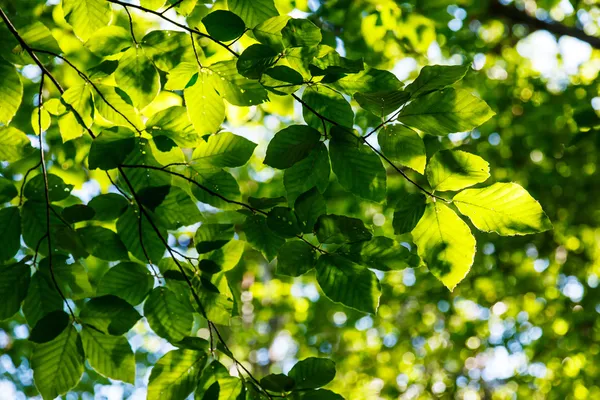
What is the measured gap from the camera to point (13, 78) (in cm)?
124

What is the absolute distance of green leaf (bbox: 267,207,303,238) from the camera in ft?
3.59

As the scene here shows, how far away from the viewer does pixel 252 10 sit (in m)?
1.11

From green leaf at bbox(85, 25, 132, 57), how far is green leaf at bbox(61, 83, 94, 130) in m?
0.09

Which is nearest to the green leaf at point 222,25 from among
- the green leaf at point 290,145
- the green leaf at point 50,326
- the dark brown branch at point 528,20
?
the green leaf at point 290,145

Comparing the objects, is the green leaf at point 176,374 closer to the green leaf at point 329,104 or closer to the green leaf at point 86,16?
the green leaf at point 329,104

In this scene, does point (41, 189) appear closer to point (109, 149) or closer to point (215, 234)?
point (109, 149)

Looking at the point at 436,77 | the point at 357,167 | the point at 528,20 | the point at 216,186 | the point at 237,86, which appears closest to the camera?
the point at 436,77

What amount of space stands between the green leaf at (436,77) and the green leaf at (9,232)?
38.7 inches

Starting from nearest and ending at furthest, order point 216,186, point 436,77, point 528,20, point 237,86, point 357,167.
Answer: point 436,77
point 357,167
point 237,86
point 216,186
point 528,20

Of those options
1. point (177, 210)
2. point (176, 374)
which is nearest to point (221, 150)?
point (177, 210)

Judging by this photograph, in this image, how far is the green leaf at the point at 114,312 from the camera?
1.14 m

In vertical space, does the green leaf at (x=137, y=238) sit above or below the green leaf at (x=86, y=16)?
below

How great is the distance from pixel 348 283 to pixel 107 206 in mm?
630

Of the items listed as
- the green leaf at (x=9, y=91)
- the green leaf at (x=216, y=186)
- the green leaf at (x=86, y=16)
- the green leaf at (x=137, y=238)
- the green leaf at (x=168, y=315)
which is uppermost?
the green leaf at (x=86, y=16)
